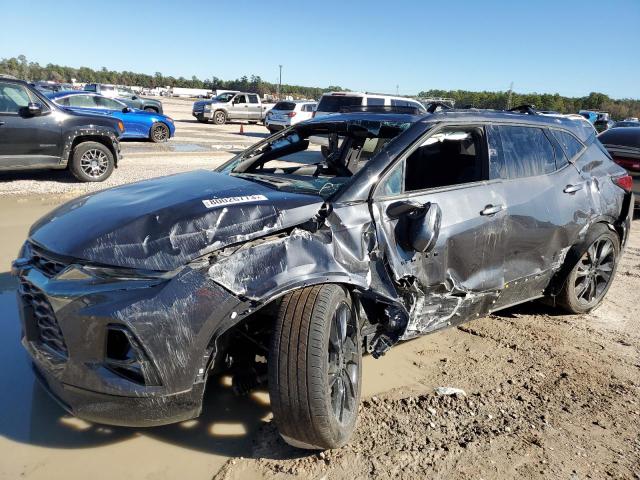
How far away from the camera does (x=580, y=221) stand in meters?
4.33

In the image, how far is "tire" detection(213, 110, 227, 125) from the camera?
2725cm

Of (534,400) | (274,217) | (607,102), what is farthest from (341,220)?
(607,102)

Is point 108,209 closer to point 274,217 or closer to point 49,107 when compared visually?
point 274,217

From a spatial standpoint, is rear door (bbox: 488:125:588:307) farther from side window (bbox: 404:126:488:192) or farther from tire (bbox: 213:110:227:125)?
tire (bbox: 213:110:227:125)

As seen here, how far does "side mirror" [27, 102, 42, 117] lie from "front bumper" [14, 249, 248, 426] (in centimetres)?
760

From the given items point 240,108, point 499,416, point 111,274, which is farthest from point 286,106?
point 111,274

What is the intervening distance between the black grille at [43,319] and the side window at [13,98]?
7.41 metres

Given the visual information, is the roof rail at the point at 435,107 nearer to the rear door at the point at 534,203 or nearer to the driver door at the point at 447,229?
the driver door at the point at 447,229

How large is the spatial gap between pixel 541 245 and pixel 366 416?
2015 mm

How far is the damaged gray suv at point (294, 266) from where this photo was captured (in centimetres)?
227

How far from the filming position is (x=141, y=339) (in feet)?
7.20

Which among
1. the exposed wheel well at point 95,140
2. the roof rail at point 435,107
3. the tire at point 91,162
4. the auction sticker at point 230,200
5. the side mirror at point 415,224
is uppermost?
the roof rail at point 435,107

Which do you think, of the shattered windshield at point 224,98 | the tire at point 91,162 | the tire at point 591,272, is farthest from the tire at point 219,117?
the tire at point 591,272

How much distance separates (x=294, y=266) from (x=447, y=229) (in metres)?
1.22
